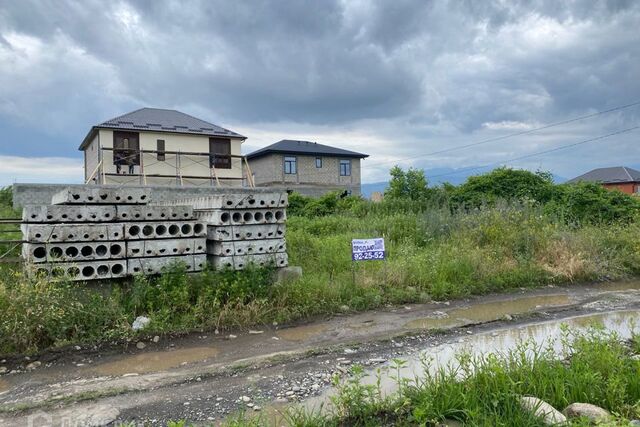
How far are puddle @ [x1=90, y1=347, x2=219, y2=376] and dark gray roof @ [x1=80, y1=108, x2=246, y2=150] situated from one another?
1888cm

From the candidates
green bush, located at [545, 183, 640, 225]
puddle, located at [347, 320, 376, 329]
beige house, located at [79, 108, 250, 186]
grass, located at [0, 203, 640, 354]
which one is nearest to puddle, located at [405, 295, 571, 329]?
puddle, located at [347, 320, 376, 329]

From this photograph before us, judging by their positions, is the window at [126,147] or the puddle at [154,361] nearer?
the puddle at [154,361]

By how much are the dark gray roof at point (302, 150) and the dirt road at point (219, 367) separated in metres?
28.5

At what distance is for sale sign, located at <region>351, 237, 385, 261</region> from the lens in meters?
7.18

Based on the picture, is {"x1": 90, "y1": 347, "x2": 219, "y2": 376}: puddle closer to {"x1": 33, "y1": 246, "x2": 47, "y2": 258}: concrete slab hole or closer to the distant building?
{"x1": 33, "y1": 246, "x2": 47, "y2": 258}: concrete slab hole

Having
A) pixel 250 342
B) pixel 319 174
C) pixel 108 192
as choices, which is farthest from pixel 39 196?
pixel 319 174

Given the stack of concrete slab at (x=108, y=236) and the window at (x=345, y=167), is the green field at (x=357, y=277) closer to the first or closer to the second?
the stack of concrete slab at (x=108, y=236)

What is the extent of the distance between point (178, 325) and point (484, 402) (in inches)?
153

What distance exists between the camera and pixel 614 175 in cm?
4494

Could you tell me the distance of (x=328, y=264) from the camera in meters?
8.47

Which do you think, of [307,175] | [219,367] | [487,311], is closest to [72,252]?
[219,367]

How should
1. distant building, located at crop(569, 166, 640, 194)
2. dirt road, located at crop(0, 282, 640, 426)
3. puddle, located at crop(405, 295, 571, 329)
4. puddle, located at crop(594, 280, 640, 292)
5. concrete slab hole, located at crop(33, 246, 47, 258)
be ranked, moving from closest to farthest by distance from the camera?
1. dirt road, located at crop(0, 282, 640, 426)
2. concrete slab hole, located at crop(33, 246, 47, 258)
3. puddle, located at crop(405, 295, 571, 329)
4. puddle, located at crop(594, 280, 640, 292)
5. distant building, located at crop(569, 166, 640, 194)

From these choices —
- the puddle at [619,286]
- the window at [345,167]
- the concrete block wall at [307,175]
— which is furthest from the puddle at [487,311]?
the window at [345,167]

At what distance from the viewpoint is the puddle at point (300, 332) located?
5726mm
